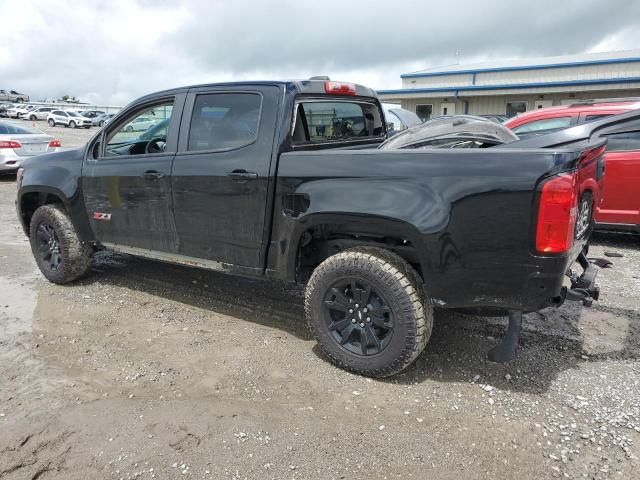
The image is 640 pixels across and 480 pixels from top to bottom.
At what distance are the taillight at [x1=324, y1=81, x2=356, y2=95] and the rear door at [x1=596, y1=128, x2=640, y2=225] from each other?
3614mm

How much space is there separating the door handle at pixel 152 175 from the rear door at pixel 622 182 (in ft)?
16.5

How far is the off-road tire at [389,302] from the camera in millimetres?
3055

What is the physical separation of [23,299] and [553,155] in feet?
15.2

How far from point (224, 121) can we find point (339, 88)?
39.5 inches

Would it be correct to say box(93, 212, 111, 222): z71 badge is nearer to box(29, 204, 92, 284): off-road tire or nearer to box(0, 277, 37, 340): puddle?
box(29, 204, 92, 284): off-road tire

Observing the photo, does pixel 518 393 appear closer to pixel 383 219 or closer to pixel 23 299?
pixel 383 219

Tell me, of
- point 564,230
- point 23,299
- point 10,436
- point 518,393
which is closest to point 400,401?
point 518,393

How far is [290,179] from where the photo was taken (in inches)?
134

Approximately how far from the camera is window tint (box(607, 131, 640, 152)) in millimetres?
6145

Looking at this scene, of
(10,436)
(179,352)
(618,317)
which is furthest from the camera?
(618,317)

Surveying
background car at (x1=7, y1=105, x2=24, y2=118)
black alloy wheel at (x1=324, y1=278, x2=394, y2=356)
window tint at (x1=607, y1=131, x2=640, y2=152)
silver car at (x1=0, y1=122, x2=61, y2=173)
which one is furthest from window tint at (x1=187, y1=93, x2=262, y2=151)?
background car at (x1=7, y1=105, x2=24, y2=118)

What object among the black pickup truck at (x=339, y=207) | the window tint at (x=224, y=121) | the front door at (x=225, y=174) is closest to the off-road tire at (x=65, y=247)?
the black pickup truck at (x=339, y=207)

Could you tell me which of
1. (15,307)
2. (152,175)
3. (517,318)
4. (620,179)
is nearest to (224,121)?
(152,175)

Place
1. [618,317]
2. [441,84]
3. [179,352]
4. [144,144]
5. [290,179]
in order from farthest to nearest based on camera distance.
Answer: [441,84] < [144,144] < [618,317] < [179,352] < [290,179]
